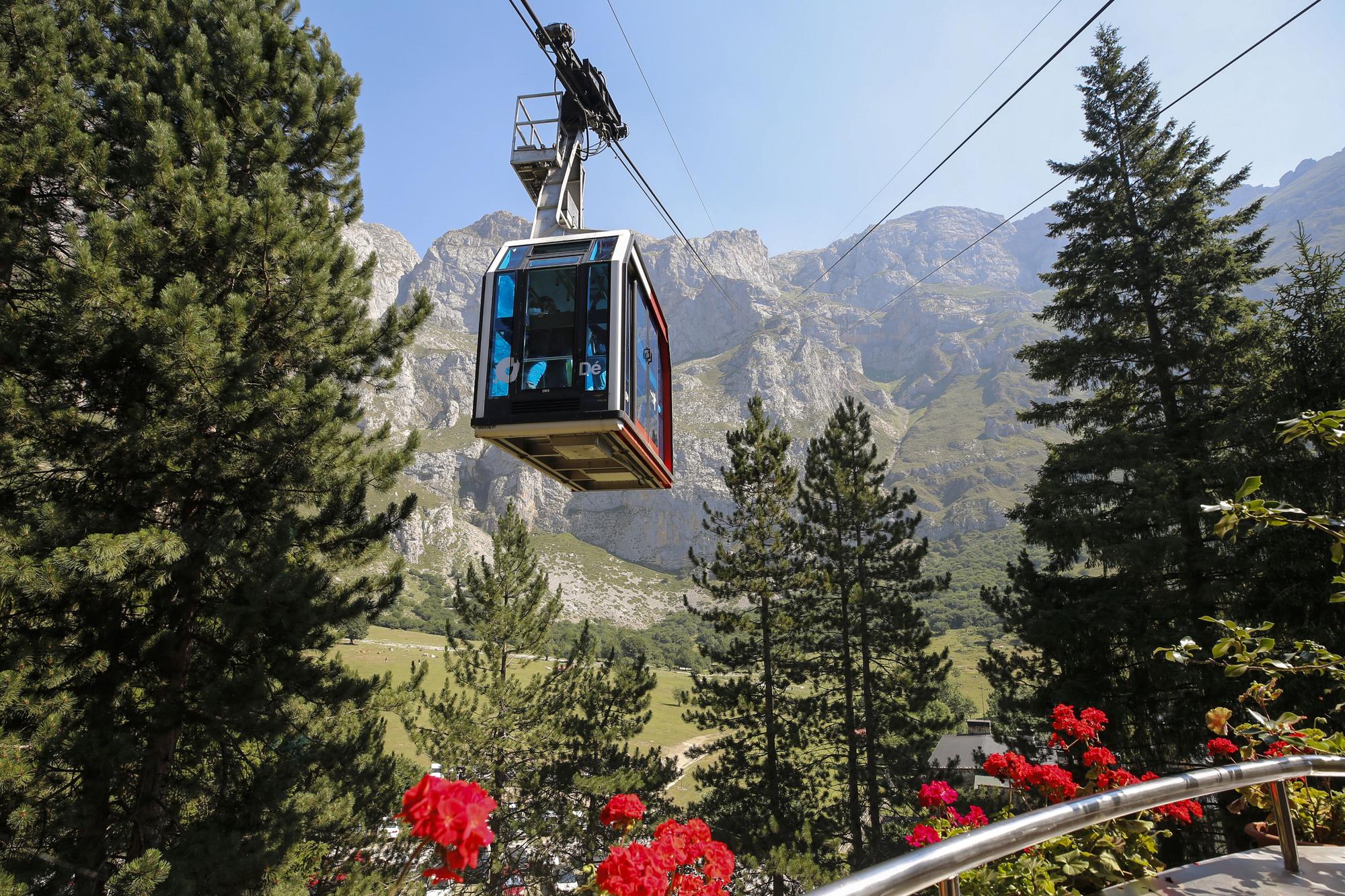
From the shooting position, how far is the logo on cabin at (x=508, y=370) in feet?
17.7

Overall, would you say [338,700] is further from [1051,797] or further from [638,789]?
[638,789]

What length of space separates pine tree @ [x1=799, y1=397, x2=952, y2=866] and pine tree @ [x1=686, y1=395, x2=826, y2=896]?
84 centimetres

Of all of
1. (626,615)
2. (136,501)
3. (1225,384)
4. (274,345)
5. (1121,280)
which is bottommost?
(626,615)

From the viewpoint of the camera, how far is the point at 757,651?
16.9 m

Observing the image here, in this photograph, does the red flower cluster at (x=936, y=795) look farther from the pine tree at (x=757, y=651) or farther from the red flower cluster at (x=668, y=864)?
the pine tree at (x=757, y=651)

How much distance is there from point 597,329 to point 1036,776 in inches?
174

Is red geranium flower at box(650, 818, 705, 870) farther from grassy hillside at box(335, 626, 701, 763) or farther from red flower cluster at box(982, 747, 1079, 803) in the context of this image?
grassy hillside at box(335, 626, 701, 763)

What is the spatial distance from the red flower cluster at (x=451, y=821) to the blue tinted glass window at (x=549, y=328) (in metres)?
4.17

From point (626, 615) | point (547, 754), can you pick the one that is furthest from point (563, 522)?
point (547, 754)

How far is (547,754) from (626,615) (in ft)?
306

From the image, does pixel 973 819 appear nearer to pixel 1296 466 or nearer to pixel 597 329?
pixel 597 329

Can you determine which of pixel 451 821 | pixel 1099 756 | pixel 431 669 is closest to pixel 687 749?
pixel 431 669

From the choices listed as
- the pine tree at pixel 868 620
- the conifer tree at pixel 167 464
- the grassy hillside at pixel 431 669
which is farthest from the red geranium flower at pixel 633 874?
the grassy hillside at pixel 431 669

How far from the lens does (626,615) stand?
107 metres
